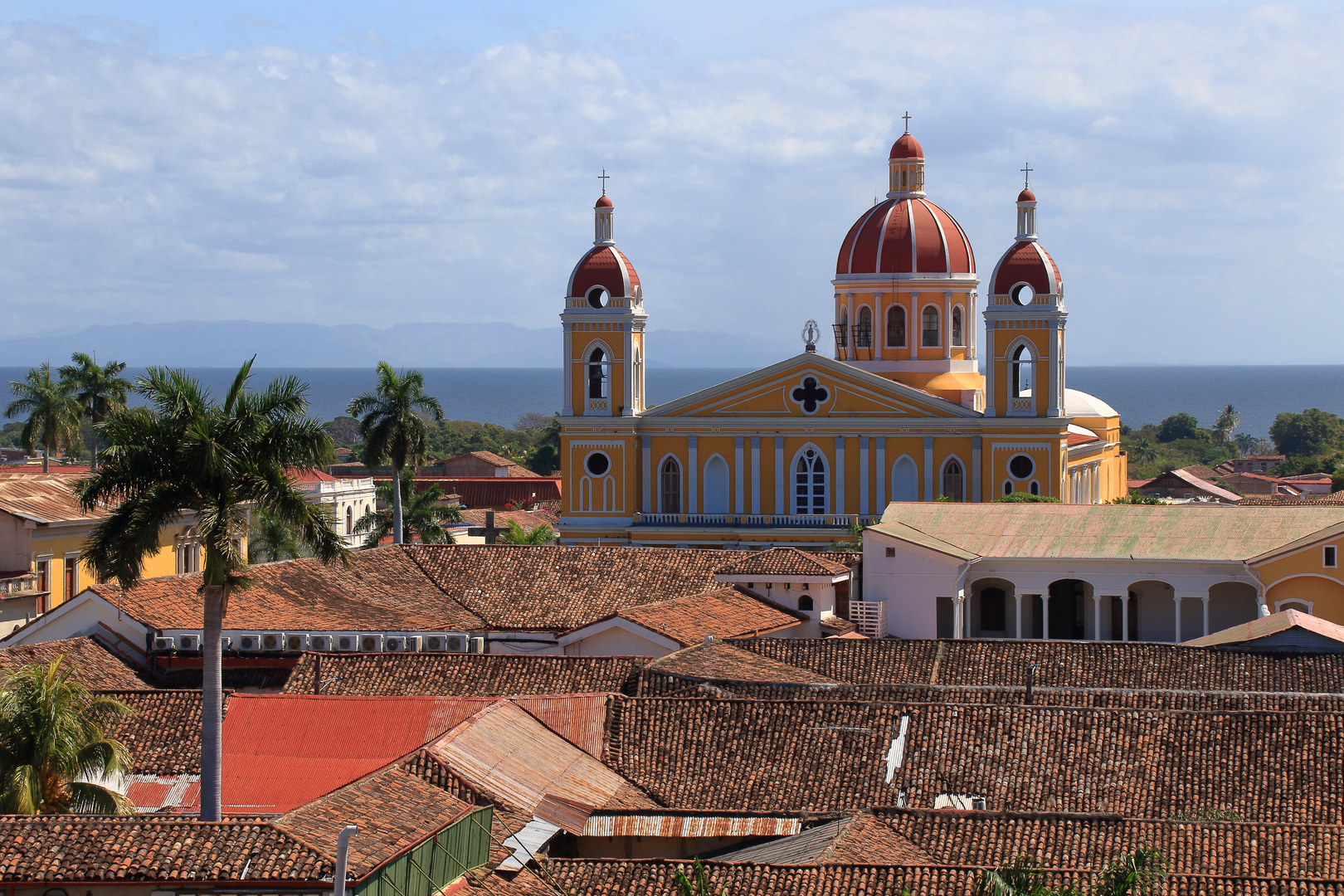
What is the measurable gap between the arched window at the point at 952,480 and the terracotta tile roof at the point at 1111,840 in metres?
32.7

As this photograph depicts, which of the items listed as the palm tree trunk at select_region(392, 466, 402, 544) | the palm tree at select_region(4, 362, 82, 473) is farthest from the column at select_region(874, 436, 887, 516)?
the palm tree at select_region(4, 362, 82, 473)

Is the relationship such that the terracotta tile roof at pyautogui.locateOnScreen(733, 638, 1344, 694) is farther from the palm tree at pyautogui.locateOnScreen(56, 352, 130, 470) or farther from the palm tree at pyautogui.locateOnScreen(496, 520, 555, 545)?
the palm tree at pyautogui.locateOnScreen(56, 352, 130, 470)

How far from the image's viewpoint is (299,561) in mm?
36625

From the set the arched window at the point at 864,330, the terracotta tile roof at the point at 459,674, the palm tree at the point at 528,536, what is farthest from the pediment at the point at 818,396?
the terracotta tile roof at the point at 459,674

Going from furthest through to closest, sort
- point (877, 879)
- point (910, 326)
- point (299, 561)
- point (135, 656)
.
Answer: point (910, 326) < point (299, 561) < point (135, 656) < point (877, 879)

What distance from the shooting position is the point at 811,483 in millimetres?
53844

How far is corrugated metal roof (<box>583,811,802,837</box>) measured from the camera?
2083cm

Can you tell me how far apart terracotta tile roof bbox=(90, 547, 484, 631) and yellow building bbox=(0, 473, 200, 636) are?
3.25 meters

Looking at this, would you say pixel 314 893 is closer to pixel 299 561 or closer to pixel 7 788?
pixel 7 788

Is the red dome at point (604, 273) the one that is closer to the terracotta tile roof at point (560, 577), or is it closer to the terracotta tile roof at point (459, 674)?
the terracotta tile roof at point (560, 577)

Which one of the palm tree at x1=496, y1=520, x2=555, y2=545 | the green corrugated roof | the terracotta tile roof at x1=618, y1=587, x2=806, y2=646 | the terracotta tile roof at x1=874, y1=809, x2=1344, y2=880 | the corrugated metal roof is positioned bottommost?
the corrugated metal roof

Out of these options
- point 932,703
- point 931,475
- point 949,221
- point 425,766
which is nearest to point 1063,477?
point 931,475

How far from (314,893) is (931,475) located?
38862 millimetres

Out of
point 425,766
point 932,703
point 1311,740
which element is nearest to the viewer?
point 425,766
